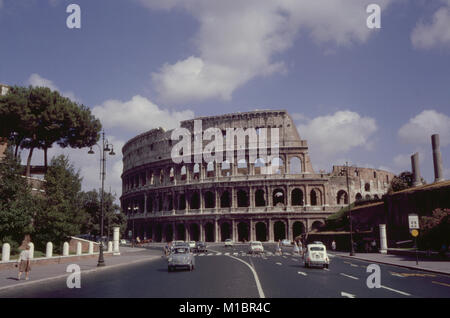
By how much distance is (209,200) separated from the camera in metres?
74.4

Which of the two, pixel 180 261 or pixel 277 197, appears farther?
pixel 277 197

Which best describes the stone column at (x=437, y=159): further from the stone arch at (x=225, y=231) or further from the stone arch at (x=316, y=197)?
the stone arch at (x=225, y=231)

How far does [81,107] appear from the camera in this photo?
44469 millimetres

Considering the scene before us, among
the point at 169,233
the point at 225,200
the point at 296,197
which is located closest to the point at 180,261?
the point at 296,197

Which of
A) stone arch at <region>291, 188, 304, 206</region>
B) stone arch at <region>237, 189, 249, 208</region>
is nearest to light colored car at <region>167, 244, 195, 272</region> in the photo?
stone arch at <region>291, 188, 304, 206</region>

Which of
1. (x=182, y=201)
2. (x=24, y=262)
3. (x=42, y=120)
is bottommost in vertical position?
(x=24, y=262)

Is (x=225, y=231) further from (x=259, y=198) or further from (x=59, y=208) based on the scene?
(x=59, y=208)

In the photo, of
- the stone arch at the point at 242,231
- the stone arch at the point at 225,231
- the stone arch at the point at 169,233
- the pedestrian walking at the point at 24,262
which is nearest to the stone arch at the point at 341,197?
the stone arch at the point at 242,231

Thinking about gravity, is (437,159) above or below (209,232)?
above

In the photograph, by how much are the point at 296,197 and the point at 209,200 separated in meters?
16.6

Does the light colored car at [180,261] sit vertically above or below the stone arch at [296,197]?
below

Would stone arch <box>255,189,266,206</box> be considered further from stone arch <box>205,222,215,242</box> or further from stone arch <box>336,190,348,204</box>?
stone arch <box>336,190,348,204</box>

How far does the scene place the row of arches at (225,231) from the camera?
213 feet
